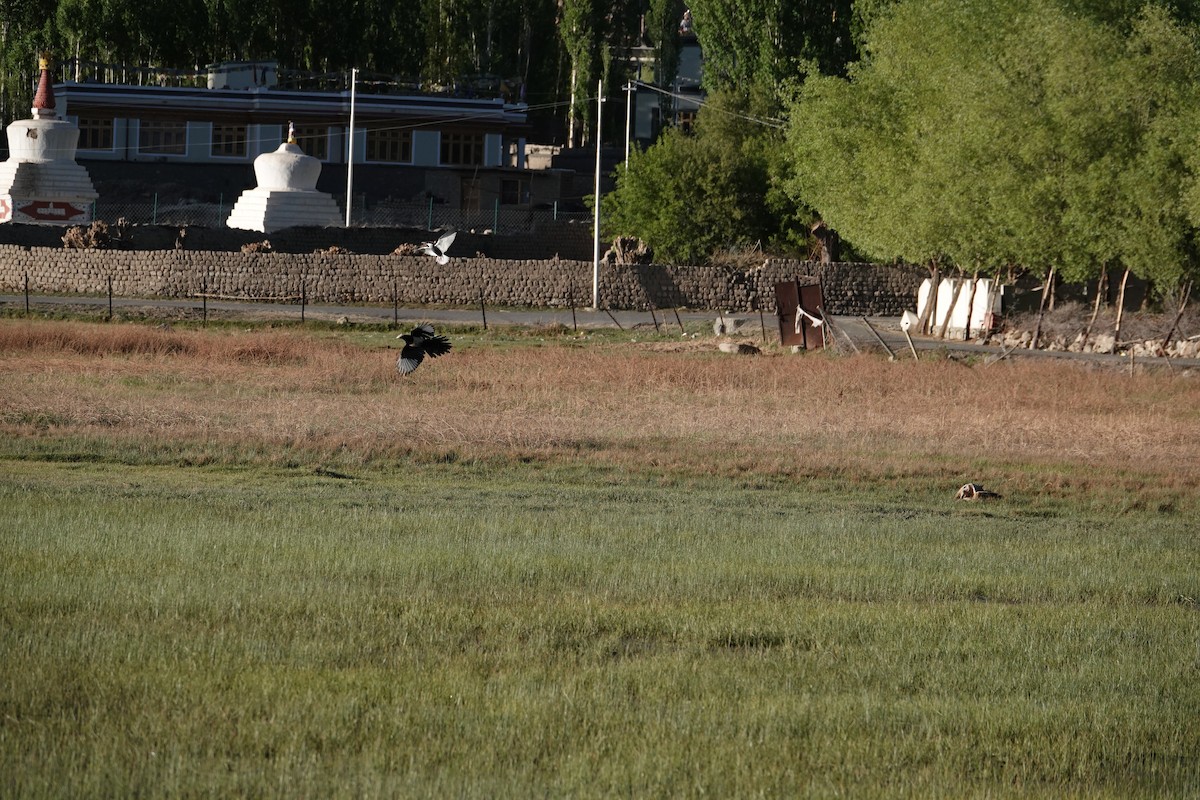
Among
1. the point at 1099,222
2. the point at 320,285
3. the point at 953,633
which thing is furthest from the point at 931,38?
the point at 953,633

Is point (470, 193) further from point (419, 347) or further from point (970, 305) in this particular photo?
point (419, 347)

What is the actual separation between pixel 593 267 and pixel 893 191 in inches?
422

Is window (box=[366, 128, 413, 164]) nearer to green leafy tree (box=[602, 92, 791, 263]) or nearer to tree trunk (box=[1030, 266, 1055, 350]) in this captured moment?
green leafy tree (box=[602, 92, 791, 263])

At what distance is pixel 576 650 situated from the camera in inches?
336

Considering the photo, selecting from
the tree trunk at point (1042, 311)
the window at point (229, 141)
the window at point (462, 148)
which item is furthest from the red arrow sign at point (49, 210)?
the tree trunk at point (1042, 311)

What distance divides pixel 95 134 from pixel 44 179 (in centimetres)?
1561

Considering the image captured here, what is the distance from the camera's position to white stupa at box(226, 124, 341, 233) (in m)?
57.4

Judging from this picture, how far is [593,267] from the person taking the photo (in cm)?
4850

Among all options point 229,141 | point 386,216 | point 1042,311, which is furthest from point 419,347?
point 229,141

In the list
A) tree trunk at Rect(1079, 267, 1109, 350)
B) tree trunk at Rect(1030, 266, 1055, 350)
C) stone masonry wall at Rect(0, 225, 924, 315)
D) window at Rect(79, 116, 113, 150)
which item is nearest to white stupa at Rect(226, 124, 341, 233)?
stone masonry wall at Rect(0, 225, 924, 315)

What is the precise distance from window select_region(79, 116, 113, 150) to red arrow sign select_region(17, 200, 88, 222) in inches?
617

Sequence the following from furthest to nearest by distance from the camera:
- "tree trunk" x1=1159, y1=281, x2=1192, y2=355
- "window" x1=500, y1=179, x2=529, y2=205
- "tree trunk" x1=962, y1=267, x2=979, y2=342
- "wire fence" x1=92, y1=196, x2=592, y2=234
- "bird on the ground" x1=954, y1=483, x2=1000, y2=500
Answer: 1. "window" x1=500, y1=179, x2=529, y2=205
2. "wire fence" x1=92, y1=196, x2=592, y2=234
3. "tree trunk" x1=962, y1=267, x2=979, y2=342
4. "tree trunk" x1=1159, y1=281, x2=1192, y2=355
5. "bird on the ground" x1=954, y1=483, x2=1000, y2=500

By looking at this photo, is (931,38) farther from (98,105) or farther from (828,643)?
(98,105)

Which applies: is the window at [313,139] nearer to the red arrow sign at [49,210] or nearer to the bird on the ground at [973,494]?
the red arrow sign at [49,210]
